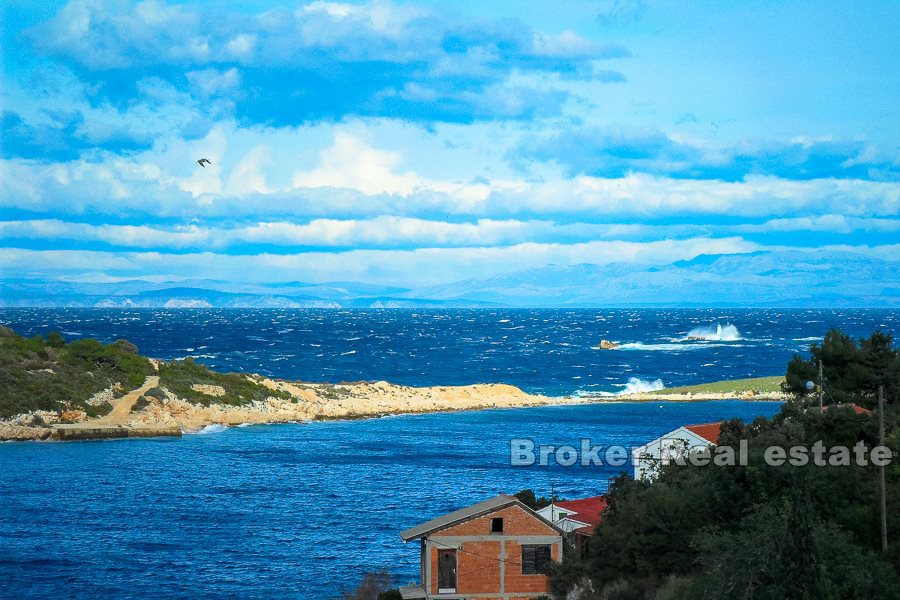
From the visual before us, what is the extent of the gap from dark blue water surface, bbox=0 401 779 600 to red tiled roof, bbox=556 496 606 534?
19.6 feet

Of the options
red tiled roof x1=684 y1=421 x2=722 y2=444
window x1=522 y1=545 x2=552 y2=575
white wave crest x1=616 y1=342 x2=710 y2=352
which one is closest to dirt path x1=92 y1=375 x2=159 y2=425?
red tiled roof x1=684 y1=421 x2=722 y2=444

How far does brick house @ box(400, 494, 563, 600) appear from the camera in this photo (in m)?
28.6

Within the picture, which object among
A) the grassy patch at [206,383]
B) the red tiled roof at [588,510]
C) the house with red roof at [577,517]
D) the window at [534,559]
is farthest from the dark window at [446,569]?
the grassy patch at [206,383]

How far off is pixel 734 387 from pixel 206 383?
5212 centimetres

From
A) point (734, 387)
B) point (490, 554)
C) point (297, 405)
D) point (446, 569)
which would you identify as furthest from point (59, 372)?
point (734, 387)

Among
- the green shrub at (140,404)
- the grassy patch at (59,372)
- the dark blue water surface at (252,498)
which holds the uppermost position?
the grassy patch at (59,372)

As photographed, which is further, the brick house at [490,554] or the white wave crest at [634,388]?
the white wave crest at [634,388]

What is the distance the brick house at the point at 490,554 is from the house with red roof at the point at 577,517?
1541mm

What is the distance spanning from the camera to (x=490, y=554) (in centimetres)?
2884

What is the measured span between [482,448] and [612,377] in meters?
57.6

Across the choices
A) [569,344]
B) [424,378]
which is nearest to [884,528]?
[424,378]

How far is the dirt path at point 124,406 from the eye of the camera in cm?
7069

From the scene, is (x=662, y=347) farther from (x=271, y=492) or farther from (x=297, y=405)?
(x=271, y=492)

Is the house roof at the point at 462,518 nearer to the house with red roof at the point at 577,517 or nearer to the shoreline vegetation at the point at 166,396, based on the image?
the house with red roof at the point at 577,517
